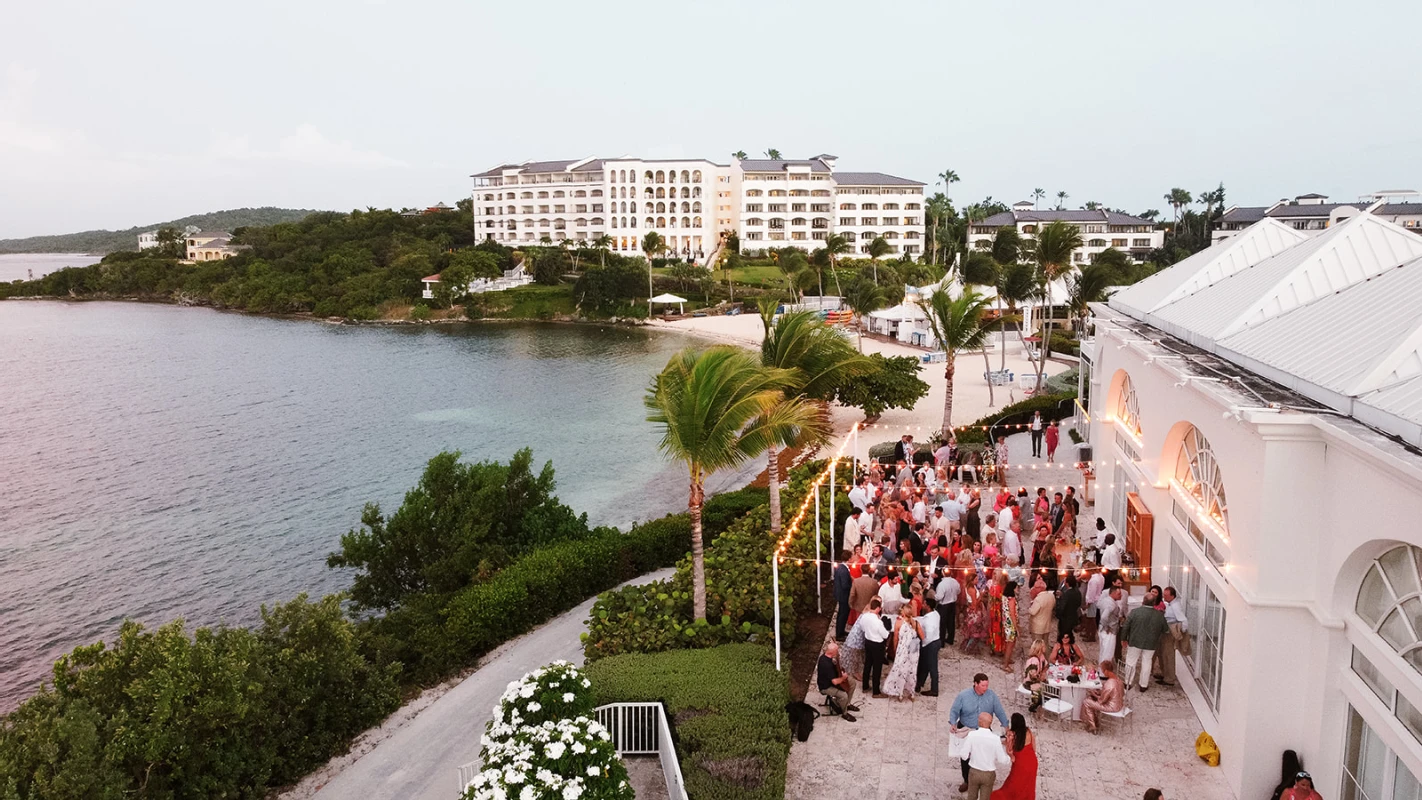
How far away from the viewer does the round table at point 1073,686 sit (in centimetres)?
1127

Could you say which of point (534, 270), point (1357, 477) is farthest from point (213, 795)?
point (534, 270)

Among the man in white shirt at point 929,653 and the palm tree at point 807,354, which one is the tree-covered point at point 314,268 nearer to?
the palm tree at point 807,354

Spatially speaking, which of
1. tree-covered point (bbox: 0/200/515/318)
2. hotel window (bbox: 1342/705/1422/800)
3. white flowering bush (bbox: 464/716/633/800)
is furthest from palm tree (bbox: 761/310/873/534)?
tree-covered point (bbox: 0/200/515/318)

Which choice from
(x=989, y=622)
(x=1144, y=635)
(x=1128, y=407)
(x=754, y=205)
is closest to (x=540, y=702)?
(x=989, y=622)

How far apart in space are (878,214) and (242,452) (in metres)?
89.7

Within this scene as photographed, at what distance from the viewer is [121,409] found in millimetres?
50969

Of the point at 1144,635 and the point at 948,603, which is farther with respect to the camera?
the point at 948,603

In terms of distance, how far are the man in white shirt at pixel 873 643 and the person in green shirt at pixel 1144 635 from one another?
3.26 meters

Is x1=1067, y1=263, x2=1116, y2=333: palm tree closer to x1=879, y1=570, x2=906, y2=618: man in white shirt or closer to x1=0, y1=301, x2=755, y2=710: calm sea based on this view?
x1=0, y1=301, x2=755, y2=710: calm sea

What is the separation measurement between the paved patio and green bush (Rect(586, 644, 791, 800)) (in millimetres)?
720

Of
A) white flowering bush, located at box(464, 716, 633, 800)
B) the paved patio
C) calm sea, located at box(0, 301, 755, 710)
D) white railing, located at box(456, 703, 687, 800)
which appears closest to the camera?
white flowering bush, located at box(464, 716, 633, 800)

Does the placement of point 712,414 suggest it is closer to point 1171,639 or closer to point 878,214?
point 1171,639

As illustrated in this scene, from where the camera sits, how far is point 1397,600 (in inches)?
294

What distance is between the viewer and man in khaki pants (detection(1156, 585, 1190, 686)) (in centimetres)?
1194
